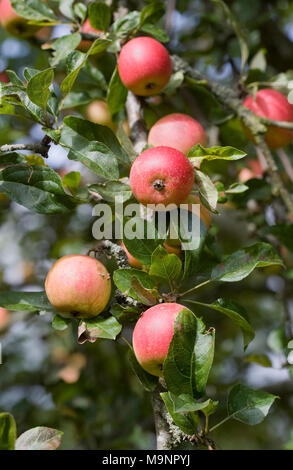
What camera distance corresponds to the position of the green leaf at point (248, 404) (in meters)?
0.93

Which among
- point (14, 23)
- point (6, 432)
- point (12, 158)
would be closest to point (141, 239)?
point (12, 158)

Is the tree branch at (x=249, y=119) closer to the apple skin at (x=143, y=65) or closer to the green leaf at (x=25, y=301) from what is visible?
the apple skin at (x=143, y=65)

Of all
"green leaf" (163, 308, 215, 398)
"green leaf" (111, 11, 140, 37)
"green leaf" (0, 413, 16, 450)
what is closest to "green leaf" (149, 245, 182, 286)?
"green leaf" (163, 308, 215, 398)

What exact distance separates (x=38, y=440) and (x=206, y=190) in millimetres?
490

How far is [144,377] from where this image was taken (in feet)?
3.04

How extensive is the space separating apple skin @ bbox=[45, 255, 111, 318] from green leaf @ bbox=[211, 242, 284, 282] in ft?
0.72

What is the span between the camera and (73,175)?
1.04 metres

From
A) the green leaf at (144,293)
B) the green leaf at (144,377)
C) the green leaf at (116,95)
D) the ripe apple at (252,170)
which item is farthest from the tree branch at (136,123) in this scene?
the ripe apple at (252,170)

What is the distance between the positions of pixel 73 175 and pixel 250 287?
1.27 metres

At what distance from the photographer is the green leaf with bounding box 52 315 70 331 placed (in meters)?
0.97

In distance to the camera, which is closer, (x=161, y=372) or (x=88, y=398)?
(x=161, y=372)

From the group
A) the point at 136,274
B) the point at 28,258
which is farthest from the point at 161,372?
the point at 28,258

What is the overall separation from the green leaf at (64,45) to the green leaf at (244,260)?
22.8 inches
